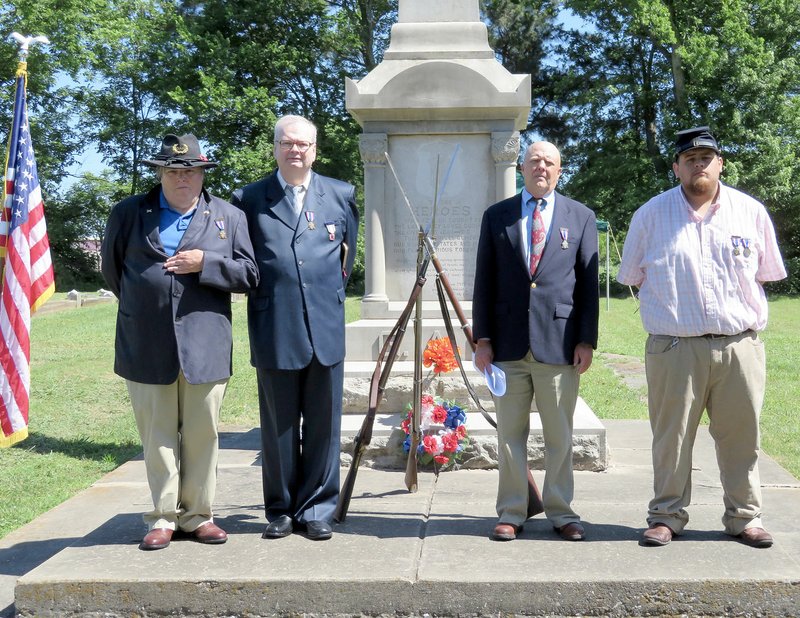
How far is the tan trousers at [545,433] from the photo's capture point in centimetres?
426

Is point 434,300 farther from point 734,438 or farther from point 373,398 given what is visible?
point 734,438

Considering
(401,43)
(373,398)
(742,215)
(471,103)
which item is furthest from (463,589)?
(401,43)

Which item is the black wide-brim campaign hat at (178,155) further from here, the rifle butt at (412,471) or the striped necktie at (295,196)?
the rifle butt at (412,471)

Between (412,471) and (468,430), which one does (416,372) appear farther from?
(468,430)

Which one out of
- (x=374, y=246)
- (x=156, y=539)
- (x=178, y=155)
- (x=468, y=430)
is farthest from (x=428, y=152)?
(x=156, y=539)

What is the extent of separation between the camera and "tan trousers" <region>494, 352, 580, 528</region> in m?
4.26

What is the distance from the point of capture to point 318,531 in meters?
4.25

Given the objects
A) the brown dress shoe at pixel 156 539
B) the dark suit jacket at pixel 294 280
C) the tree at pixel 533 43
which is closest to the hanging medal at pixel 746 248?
the dark suit jacket at pixel 294 280

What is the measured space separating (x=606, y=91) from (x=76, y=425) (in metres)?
25.0

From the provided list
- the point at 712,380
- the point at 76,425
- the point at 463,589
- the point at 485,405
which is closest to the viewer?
the point at 463,589

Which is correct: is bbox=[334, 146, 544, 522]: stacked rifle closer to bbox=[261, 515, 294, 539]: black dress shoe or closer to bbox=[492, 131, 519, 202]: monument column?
bbox=[261, 515, 294, 539]: black dress shoe

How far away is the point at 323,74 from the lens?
30734mm

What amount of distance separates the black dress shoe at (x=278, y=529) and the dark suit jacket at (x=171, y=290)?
742 mm

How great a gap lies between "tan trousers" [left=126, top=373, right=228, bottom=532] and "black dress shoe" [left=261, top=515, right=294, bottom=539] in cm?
30
